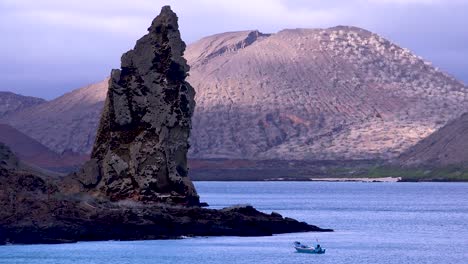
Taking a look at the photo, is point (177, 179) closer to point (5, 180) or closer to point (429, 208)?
point (5, 180)

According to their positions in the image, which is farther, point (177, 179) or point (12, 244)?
point (177, 179)

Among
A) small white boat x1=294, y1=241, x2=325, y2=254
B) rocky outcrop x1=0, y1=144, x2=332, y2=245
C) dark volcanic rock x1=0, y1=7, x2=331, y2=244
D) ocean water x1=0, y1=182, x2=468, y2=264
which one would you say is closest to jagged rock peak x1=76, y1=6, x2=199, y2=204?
dark volcanic rock x1=0, y1=7, x2=331, y2=244

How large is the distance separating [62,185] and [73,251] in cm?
1432

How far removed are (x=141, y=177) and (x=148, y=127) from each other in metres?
4.00

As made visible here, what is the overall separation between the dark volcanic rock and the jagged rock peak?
0.07 metres

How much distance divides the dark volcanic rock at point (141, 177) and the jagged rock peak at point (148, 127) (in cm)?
7

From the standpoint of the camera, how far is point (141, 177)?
302 feet

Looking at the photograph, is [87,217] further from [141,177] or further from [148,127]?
[148,127]

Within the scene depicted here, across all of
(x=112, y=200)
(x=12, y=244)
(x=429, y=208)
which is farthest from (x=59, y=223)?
(x=429, y=208)

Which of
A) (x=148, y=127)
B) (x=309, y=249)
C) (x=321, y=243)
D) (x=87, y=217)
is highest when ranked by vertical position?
(x=148, y=127)

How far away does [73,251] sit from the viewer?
260 feet

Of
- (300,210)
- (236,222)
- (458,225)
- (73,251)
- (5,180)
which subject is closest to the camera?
(73,251)

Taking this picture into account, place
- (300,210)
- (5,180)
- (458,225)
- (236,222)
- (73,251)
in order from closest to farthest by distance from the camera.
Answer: (73,251), (5,180), (236,222), (458,225), (300,210)

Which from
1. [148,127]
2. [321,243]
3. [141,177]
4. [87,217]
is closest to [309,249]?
[321,243]
